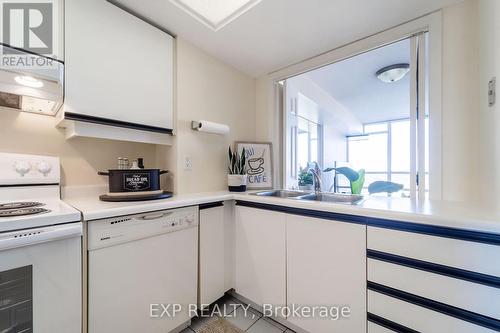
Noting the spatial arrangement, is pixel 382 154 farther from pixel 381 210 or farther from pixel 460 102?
pixel 381 210

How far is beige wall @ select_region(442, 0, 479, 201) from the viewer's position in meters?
1.27

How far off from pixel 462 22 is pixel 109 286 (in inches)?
103

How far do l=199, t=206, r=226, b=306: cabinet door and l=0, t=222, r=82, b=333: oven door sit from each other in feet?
2.34

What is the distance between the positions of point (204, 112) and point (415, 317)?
6.39ft

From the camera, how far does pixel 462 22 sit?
51.1 inches

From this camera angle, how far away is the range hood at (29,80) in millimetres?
914

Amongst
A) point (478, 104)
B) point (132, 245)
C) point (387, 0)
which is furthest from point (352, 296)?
point (387, 0)

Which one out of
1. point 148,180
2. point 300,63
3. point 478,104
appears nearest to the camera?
point 478,104

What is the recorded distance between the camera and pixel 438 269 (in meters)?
0.89

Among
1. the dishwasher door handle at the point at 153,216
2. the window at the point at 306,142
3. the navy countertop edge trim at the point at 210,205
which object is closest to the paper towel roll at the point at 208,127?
the navy countertop edge trim at the point at 210,205

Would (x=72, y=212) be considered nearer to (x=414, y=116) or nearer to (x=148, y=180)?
(x=148, y=180)

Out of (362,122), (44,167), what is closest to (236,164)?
(44,167)

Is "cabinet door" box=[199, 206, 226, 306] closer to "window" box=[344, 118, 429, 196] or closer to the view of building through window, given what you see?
the view of building through window

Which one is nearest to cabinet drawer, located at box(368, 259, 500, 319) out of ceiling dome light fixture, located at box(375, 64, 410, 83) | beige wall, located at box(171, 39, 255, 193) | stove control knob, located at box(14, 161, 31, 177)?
beige wall, located at box(171, 39, 255, 193)
